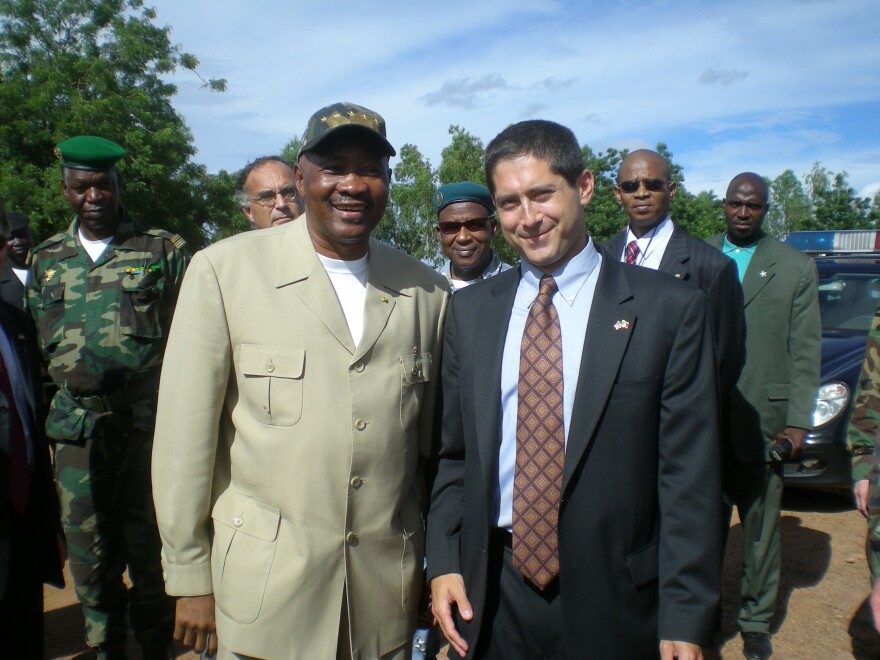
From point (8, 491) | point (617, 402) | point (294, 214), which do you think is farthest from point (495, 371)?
point (294, 214)

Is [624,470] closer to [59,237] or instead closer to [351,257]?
[351,257]

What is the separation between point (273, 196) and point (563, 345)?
2.54m

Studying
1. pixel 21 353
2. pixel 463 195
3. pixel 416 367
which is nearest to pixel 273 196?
pixel 463 195

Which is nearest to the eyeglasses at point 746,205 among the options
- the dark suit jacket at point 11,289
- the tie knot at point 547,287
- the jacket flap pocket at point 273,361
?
the tie knot at point 547,287

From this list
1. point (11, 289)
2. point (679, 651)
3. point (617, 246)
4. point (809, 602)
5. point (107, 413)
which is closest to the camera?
point (679, 651)

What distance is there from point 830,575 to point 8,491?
191 inches

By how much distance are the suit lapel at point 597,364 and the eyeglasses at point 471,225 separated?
2029mm

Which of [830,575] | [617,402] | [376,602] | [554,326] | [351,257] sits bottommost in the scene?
[830,575]

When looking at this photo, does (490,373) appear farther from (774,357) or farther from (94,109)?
(94,109)

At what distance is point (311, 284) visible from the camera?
→ 214 centimetres

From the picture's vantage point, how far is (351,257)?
2271 millimetres

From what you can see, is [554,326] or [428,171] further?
[428,171]

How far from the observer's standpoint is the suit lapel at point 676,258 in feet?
10.4

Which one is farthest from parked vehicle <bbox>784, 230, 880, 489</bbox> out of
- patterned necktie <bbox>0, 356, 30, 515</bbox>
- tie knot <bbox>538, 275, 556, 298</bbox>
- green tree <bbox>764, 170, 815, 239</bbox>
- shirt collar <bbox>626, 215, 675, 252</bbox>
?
green tree <bbox>764, 170, 815, 239</bbox>
